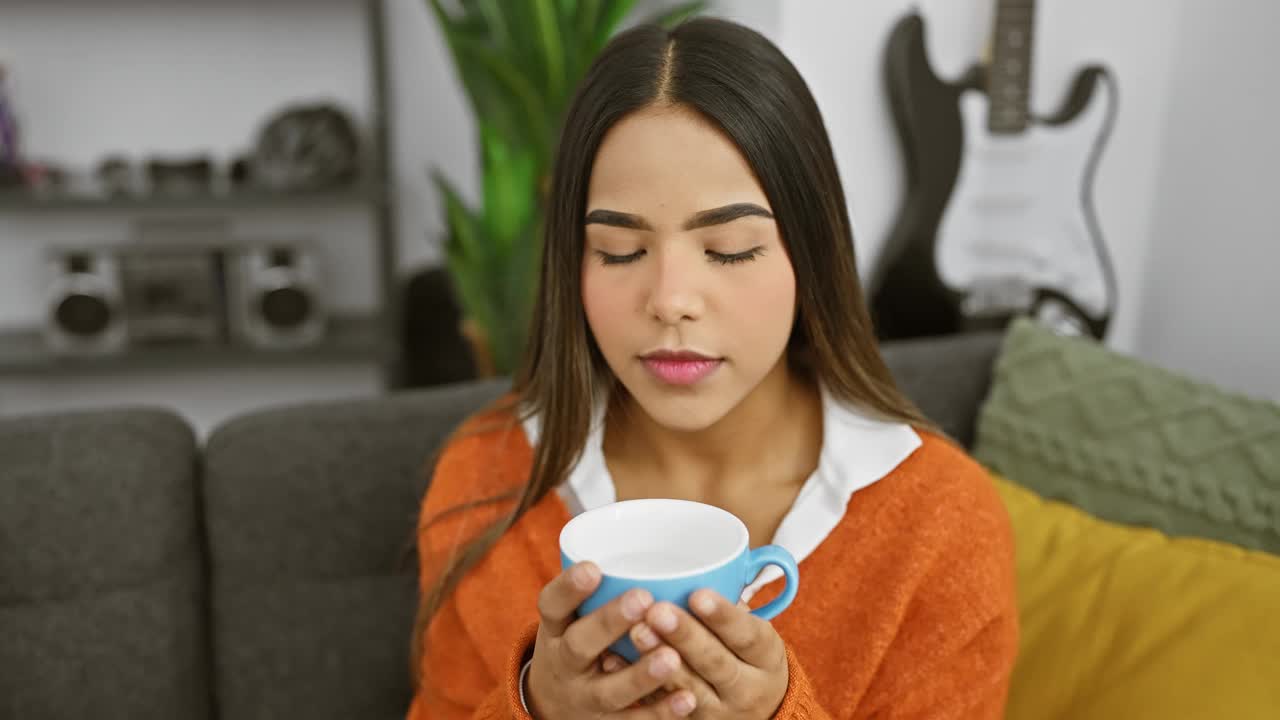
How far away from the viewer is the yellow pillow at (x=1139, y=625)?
0.94 m

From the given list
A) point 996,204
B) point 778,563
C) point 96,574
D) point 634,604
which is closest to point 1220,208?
point 996,204

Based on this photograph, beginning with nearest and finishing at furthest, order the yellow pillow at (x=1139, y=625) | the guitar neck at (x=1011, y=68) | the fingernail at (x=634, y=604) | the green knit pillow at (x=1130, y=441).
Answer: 1. the fingernail at (x=634, y=604)
2. the yellow pillow at (x=1139, y=625)
3. the green knit pillow at (x=1130, y=441)
4. the guitar neck at (x=1011, y=68)

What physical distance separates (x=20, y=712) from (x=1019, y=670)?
1108mm

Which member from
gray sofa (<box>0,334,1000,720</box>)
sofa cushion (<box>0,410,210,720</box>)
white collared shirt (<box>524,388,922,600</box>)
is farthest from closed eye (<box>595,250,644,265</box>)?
sofa cushion (<box>0,410,210,720</box>)

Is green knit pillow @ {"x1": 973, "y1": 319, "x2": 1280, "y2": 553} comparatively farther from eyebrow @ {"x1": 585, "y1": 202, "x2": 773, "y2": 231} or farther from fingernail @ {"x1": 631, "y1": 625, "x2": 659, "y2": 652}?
fingernail @ {"x1": 631, "y1": 625, "x2": 659, "y2": 652}

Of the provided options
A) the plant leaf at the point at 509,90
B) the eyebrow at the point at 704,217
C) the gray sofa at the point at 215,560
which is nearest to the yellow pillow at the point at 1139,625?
the eyebrow at the point at 704,217

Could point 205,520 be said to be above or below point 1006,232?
below

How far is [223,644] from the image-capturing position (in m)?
1.27

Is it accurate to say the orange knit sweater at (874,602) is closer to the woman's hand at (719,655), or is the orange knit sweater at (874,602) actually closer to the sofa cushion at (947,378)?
the woman's hand at (719,655)

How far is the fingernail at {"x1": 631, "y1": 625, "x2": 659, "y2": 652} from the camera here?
24.5 inches

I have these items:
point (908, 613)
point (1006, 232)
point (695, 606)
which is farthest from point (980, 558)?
point (1006, 232)

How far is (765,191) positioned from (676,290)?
0.12 m

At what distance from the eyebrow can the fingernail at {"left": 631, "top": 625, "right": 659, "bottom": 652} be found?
1.13ft

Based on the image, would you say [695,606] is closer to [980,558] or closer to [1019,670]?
[980,558]
